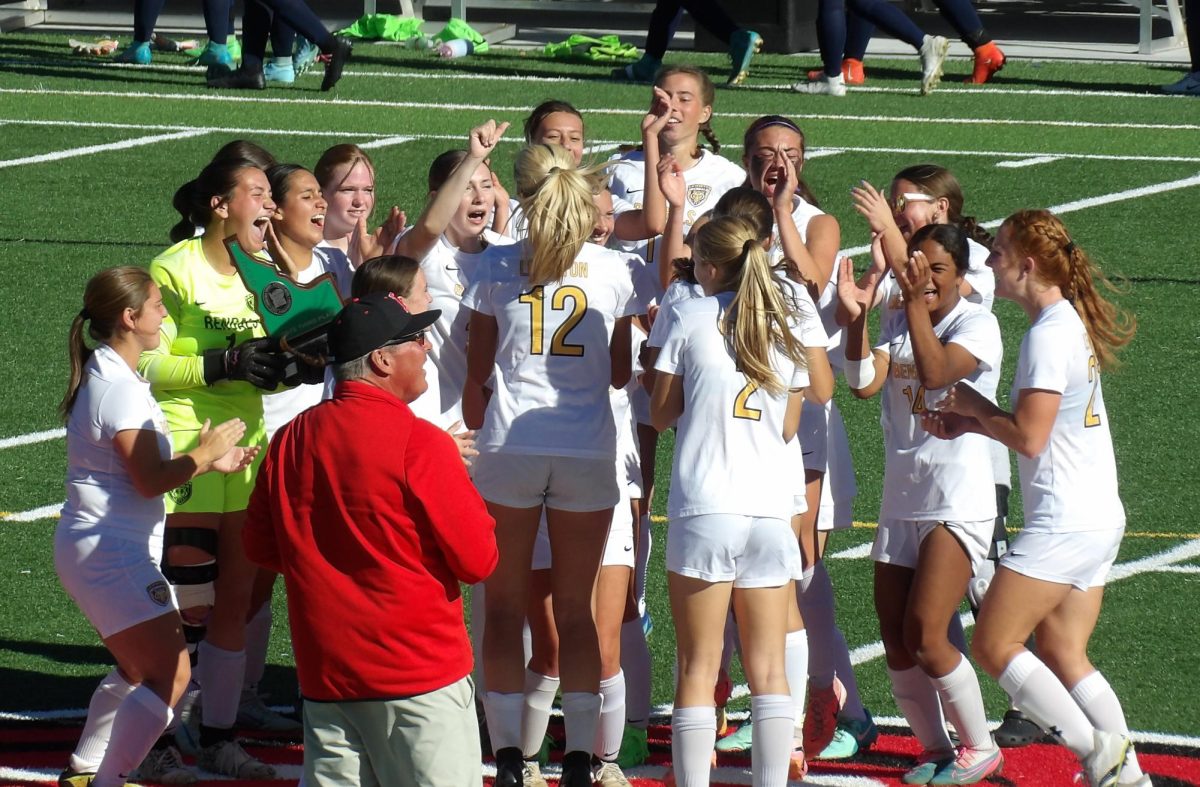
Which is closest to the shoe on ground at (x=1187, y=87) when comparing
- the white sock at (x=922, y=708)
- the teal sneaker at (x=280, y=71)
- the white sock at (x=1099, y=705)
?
the teal sneaker at (x=280, y=71)

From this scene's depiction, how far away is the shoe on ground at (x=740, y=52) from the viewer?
17.3 meters

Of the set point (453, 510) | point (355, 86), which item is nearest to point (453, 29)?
point (355, 86)

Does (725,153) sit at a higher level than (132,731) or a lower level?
higher

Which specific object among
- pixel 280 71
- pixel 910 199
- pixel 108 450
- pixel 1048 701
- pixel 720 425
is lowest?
pixel 1048 701

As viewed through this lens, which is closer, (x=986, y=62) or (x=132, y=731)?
(x=132, y=731)

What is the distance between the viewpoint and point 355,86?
57.8 ft

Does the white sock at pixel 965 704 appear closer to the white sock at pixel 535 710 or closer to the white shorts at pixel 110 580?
the white sock at pixel 535 710

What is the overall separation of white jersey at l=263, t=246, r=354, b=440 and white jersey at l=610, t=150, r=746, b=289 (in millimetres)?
1089

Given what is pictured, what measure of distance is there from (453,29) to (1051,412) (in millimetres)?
15265

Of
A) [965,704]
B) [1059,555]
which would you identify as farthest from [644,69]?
[1059,555]

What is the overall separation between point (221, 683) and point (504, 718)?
963 mm

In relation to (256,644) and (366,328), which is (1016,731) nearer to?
(256,644)

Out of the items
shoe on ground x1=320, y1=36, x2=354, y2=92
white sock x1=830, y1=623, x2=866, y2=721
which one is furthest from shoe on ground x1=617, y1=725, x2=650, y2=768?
shoe on ground x1=320, y1=36, x2=354, y2=92

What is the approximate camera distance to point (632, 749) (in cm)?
620
